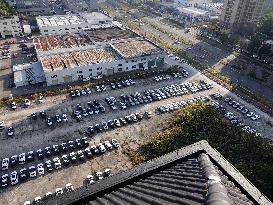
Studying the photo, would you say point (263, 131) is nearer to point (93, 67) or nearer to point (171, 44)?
point (93, 67)

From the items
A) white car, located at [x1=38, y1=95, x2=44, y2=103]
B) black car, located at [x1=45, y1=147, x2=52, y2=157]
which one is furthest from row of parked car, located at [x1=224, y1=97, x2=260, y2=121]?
white car, located at [x1=38, y1=95, x2=44, y2=103]

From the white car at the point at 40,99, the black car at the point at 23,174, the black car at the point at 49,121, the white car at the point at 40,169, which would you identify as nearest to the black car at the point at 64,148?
the white car at the point at 40,169

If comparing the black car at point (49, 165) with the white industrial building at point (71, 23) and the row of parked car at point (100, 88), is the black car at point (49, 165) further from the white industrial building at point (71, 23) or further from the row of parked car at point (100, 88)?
the white industrial building at point (71, 23)

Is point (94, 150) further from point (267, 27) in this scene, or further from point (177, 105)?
point (267, 27)

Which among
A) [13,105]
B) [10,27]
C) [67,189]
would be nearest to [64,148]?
[67,189]

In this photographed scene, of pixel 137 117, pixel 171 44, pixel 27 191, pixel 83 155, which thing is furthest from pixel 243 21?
pixel 27 191
